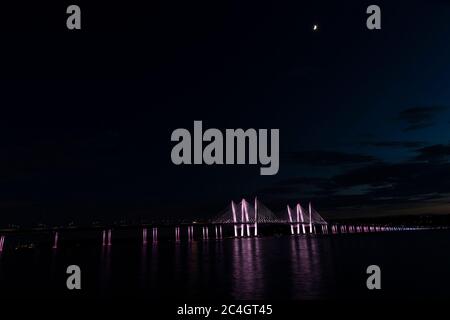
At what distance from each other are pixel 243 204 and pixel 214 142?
381 ft

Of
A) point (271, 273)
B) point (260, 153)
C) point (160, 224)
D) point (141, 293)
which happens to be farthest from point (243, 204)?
point (260, 153)

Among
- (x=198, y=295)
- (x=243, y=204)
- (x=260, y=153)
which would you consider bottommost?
(x=198, y=295)

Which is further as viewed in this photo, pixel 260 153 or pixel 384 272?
pixel 384 272
